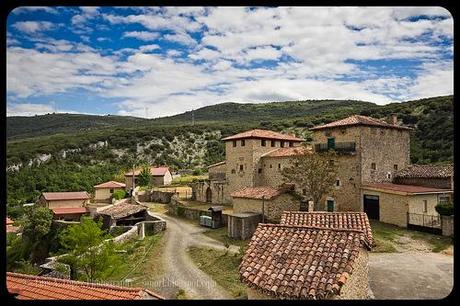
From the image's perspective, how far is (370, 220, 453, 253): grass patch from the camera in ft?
50.0

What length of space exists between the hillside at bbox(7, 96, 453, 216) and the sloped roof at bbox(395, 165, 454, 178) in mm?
7703

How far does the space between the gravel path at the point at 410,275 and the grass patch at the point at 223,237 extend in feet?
23.6

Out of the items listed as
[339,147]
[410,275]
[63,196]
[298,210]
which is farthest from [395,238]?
[63,196]

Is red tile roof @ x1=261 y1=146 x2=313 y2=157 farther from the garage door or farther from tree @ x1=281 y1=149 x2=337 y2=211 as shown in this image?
the garage door

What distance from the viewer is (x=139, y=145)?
61969 mm

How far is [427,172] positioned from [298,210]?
7643 millimetres

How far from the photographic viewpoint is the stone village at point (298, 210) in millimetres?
5195

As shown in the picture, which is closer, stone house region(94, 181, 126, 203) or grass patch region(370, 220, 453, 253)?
grass patch region(370, 220, 453, 253)

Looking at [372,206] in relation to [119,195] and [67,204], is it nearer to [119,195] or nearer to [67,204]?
[119,195]

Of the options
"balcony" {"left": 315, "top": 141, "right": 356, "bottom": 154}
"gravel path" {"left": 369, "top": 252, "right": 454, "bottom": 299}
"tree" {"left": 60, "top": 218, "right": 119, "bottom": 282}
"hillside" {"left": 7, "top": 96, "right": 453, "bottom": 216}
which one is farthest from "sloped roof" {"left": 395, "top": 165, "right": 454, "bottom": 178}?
"tree" {"left": 60, "top": 218, "right": 119, "bottom": 282}

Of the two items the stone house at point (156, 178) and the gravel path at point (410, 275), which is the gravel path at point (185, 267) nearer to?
the gravel path at point (410, 275)

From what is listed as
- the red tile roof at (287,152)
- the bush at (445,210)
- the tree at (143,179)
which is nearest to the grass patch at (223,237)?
the red tile roof at (287,152)

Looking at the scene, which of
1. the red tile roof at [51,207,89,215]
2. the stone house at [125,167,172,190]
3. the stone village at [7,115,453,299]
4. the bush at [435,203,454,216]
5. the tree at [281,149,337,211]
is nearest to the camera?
the stone village at [7,115,453,299]
